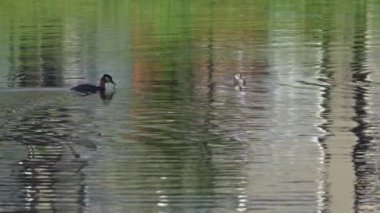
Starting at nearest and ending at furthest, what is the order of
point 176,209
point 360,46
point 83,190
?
point 176,209 → point 83,190 → point 360,46

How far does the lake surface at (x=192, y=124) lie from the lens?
1481cm

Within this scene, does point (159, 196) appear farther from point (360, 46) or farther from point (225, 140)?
point (360, 46)

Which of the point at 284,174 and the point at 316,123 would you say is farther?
the point at 316,123

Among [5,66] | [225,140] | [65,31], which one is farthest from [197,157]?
[65,31]

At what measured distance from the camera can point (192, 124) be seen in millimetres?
20203

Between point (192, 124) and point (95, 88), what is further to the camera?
point (95, 88)

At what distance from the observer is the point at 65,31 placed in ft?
144

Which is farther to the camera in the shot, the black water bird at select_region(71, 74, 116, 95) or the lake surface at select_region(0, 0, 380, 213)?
the black water bird at select_region(71, 74, 116, 95)

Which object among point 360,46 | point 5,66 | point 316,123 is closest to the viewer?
point 316,123

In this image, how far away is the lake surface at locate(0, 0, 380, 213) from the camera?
14812 mm

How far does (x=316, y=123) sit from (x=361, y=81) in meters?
5.95

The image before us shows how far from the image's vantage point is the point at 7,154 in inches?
697

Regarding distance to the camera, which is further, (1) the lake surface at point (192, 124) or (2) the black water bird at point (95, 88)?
(2) the black water bird at point (95, 88)

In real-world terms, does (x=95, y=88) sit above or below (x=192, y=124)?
below
